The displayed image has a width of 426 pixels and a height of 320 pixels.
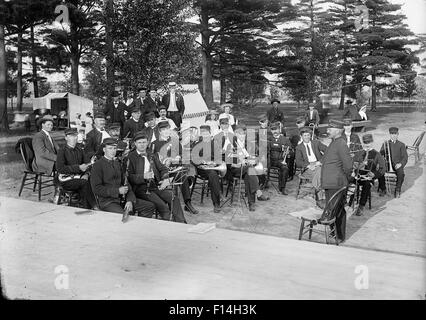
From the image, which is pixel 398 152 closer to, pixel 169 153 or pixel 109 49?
pixel 169 153

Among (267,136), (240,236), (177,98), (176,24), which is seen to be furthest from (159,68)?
(240,236)

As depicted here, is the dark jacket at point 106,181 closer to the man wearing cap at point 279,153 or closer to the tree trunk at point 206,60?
the man wearing cap at point 279,153

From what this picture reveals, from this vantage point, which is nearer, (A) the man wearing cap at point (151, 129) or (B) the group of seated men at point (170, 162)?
(B) the group of seated men at point (170, 162)

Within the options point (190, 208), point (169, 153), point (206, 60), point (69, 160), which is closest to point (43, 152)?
point (69, 160)

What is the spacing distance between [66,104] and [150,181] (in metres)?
23.9

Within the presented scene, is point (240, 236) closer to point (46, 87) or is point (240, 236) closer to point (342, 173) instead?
point (342, 173)

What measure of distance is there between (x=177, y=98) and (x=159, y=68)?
93.3 inches

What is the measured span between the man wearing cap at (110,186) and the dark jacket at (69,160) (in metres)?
1.04

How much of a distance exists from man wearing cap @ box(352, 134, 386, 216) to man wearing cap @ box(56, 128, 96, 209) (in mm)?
4547

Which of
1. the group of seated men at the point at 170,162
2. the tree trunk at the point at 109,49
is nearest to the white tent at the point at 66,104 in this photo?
the tree trunk at the point at 109,49

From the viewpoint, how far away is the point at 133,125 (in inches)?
380

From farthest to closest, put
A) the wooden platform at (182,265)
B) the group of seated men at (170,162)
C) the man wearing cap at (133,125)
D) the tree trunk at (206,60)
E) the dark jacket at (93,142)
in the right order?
the tree trunk at (206,60), the man wearing cap at (133,125), the dark jacket at (93,142), the group of seated men at (170,162), the wooden platform at (182,265)

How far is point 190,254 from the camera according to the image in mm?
4211

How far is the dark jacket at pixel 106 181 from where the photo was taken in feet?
18.8
